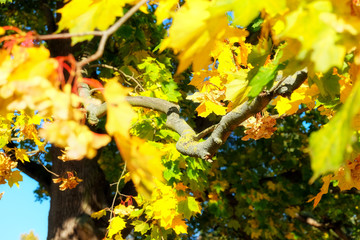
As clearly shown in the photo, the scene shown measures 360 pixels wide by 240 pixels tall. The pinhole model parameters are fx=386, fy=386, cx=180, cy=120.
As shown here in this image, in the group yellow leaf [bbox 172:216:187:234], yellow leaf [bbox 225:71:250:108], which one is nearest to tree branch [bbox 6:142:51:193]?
yellow leaf [bbox 172:216:187:234]

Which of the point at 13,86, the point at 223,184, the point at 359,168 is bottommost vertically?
the point at 223,184

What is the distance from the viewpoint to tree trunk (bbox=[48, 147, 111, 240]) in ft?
15.6

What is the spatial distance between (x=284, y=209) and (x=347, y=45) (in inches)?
293

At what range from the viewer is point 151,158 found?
0.73 metres

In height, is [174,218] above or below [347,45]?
below

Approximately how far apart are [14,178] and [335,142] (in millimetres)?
2764

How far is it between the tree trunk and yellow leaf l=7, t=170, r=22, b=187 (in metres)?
1.82

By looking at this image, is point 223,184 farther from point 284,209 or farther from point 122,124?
point 122,124

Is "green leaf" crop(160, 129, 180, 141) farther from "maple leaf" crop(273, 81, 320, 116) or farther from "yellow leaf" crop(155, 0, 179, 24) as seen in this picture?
"yellow leaf" crop(155, 0, 179, 24)

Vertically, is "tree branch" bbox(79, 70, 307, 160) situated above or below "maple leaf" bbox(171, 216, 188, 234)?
above

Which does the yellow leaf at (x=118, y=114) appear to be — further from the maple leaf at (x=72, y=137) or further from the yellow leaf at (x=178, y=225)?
the yellow leaf at (x=178, y=225)

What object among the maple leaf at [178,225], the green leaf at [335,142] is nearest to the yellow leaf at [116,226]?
the maple leaf at [178,225]

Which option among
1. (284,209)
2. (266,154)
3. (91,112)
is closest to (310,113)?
(266,154)

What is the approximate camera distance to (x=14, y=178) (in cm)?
292
